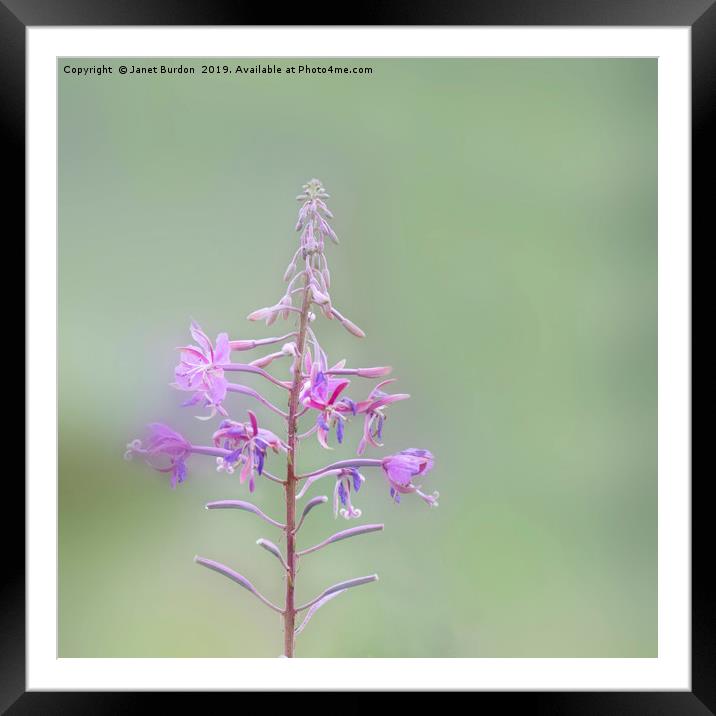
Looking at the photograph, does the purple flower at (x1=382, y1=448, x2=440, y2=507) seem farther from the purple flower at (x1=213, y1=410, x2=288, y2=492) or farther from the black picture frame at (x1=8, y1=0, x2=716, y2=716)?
the black picture frame at (x1=8, y1=0, x2=716, y2=716)

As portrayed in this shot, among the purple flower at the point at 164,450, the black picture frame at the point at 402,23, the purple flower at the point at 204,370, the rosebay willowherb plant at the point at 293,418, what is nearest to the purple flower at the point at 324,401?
the rosebay willowherb plant at the point at 293,418

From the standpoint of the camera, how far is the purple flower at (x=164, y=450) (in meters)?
1.69

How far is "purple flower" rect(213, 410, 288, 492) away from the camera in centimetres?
162

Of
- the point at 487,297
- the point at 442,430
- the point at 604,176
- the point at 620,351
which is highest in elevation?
the point at 604,176

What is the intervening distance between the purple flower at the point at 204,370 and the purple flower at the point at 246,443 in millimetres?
103

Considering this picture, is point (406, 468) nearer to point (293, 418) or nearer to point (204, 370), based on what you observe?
point (293, 418)

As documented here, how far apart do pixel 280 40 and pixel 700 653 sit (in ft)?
8.36

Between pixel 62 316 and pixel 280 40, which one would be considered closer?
pixel 280 40

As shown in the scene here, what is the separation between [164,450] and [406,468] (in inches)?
27.3

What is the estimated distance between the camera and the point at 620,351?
2275mm

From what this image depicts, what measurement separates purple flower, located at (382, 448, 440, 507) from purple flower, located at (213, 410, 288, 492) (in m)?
0.32

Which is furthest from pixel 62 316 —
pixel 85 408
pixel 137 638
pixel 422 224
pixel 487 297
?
pixel 487 297

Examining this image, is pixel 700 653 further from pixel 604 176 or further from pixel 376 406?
pixel 604 176

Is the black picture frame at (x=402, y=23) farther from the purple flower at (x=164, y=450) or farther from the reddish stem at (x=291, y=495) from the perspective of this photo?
the purple flower at (x=164, y=450)
